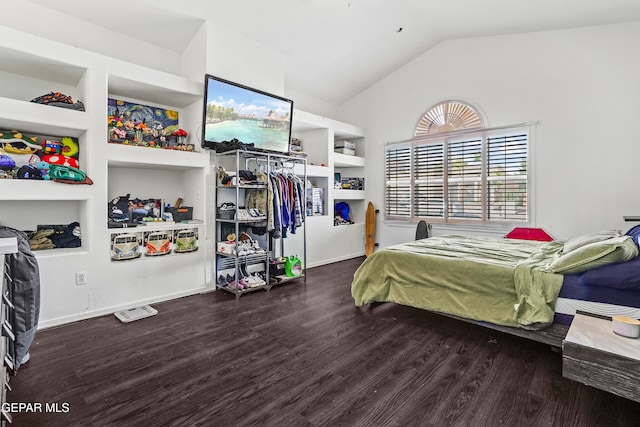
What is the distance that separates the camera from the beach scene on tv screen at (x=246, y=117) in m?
3.69

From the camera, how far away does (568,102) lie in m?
4.20

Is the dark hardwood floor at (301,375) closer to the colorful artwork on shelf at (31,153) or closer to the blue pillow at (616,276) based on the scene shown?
the blue pillow at (616,276)

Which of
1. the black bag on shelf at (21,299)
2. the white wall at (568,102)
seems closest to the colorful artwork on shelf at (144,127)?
the black bag on shelf at (21,299)

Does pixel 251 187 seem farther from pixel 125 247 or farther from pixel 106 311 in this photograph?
pixel 106 311

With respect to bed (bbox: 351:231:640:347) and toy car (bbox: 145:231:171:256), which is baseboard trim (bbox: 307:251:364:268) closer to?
bed (bbox: 351:231:640:347)

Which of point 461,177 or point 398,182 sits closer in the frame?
point 461,177

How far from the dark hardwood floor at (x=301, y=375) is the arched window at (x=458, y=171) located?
8.58ft

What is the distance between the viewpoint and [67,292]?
2.82 m

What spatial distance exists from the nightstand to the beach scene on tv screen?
3558mm

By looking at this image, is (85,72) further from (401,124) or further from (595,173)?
(595,173)

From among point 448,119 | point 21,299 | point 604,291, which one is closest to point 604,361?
point 604,291

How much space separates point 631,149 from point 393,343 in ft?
12.5

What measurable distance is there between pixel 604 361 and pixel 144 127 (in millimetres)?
4170

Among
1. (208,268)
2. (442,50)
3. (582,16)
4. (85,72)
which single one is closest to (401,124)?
(442,50)
